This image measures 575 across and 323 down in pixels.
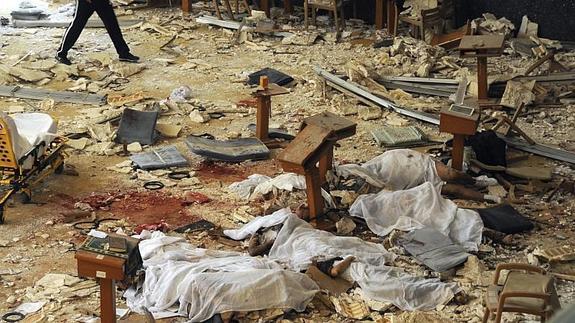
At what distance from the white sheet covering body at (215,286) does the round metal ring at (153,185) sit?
6.46 ft

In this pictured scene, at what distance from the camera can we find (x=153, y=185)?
9.02 metres

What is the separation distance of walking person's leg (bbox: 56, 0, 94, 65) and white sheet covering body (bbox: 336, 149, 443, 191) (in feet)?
19.3

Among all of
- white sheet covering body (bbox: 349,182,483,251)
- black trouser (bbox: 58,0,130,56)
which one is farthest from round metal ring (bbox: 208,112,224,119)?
white sheet covering body (bbox: 349,182,483,251)

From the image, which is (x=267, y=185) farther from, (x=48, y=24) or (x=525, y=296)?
(x=48, y=24)

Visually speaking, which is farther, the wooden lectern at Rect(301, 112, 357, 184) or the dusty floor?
the wooden lectern at Rect(301, 112, 357, 184)

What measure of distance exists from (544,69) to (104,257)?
8257 mm

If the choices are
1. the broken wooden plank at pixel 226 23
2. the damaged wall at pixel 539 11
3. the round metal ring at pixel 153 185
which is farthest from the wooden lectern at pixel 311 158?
the damaged wall at pixel 539 11

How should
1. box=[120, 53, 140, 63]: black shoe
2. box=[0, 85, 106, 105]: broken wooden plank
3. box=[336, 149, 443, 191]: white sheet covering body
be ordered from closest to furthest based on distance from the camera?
box=[336, 149, 443, 191]: white sheet covering body < box=[0, 85, 106, 105]: broken wooden plank < box=[120, 53, 140, 63]: black shoe

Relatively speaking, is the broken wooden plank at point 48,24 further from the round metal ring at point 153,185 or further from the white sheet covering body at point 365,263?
the white sheet covering body at point 365,263

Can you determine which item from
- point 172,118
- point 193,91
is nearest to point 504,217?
point 172,118

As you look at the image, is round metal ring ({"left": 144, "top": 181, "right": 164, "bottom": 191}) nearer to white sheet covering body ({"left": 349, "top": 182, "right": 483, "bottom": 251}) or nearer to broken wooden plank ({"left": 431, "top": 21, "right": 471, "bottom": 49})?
white sheet covering body ({"left": 349, "top": 182, "right": 483, "bottom": 251})

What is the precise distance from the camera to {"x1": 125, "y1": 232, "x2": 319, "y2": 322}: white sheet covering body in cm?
645

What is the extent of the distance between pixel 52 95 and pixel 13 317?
18.9 ft

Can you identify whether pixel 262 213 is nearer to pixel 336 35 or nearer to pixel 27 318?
pixel 27 318
